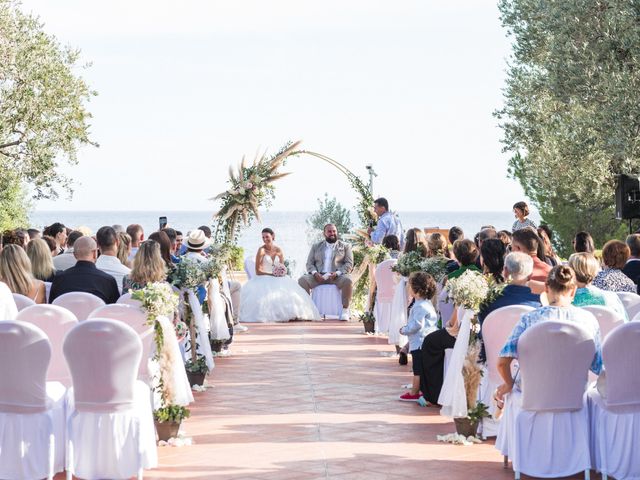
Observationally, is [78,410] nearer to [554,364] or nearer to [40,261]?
[554,364]

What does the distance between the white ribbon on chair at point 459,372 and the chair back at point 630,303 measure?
136cm

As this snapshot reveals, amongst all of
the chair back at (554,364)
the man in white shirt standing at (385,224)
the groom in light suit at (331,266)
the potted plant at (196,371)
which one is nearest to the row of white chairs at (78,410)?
the chair back at (554,364)

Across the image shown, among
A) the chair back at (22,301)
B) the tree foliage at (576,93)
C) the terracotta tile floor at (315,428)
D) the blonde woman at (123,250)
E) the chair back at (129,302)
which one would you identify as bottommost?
the terracotta tile floor at (315,428)

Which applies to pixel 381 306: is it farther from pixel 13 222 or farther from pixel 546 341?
pixel 13 222

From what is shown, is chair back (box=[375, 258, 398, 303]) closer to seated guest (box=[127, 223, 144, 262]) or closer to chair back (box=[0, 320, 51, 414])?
seated guest (box=[127, 223, 144, 262])

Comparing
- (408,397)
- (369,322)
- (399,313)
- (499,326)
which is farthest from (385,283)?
(499,326)

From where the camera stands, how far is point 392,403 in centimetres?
986

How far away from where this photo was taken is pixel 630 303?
8.76 m

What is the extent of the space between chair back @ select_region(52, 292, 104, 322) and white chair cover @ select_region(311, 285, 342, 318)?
416 inches

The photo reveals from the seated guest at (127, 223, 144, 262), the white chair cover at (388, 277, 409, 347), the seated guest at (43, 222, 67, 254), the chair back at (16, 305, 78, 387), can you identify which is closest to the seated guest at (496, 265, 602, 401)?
the chair back at (16, 305, 78, 387)

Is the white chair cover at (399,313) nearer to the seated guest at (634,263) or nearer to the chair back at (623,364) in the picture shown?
the seated guest at (634,263)

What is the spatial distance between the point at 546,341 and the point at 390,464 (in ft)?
4.89

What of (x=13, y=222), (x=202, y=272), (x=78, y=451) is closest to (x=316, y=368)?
(x=202, y=272)

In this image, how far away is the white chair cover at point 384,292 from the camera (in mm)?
14469
